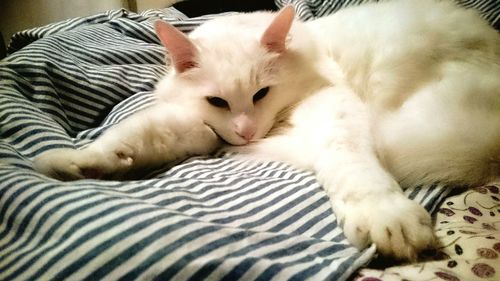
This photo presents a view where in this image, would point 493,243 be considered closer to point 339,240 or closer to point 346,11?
point 339,240

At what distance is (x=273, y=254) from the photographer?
0.52 meters

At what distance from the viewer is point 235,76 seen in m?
0.92

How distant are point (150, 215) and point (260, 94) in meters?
0.51

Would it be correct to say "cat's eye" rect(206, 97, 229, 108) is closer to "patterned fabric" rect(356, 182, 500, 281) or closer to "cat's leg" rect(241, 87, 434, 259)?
"cat's leg" rect(241, 87, 434, 259)

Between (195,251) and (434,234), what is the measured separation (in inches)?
14.0

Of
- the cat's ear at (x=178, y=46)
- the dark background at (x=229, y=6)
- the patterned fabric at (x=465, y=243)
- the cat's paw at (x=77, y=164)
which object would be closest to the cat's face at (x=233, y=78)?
the cat's ear at (x=178, y=46)

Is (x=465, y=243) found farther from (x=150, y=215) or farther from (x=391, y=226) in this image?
(x=150, y=215)

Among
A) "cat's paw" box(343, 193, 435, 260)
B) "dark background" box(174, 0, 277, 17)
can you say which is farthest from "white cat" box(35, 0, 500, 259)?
"dark background" box(174, 0, 277, 17)

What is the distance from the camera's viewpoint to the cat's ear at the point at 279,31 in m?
0.93

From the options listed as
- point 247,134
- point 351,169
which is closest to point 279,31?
point 247,134

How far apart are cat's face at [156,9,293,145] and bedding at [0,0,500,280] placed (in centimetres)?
9

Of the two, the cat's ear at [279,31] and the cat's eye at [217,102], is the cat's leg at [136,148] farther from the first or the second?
the cat's ear at [279,31]

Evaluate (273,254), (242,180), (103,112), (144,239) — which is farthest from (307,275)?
(103,112)

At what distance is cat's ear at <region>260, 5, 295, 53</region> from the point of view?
3.05ft
